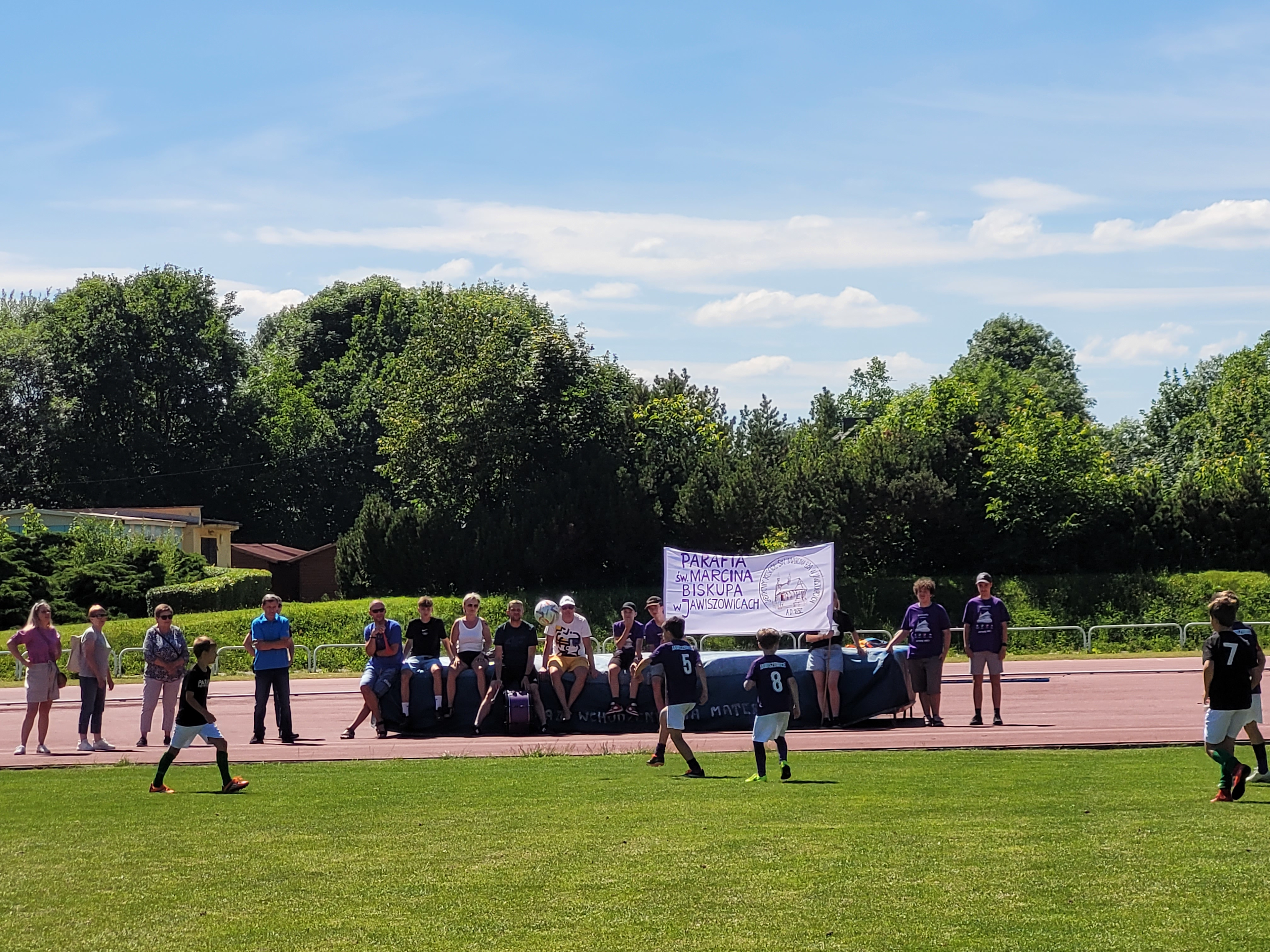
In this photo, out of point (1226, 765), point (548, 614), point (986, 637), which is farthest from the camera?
point (548, 614)

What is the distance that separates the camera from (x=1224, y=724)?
36.1 ft

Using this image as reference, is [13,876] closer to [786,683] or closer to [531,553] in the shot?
[786,683]

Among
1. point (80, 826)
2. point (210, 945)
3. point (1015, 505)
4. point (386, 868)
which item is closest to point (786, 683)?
point (386, 868)

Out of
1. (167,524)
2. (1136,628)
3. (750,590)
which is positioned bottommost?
(1136,628)

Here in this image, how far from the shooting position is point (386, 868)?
8.88 m

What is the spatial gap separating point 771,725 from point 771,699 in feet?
0.79

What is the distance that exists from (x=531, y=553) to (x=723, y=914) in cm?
3832

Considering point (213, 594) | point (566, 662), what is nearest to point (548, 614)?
point (566, 662)

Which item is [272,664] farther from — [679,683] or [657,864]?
[657,864]

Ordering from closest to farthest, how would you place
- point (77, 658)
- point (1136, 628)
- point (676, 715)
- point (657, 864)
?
point (657, 864) → point (676, 715) → point (77, 658) → point (1136, 628)

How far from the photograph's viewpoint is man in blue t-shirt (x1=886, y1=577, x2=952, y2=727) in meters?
18.3

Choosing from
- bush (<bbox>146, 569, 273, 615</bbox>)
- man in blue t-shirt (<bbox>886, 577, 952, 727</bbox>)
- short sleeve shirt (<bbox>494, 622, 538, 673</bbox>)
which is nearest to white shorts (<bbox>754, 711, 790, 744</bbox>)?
man in blue t-shirt (<bbox>886, 577, 952, 727</bbox>)

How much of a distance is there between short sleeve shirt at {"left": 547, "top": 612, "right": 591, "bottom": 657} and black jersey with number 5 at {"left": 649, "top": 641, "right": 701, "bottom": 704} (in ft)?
15.5

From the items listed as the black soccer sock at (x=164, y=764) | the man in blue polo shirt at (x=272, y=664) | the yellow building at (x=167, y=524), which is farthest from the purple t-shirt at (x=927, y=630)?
the yellow building at (x=167, y=524)
